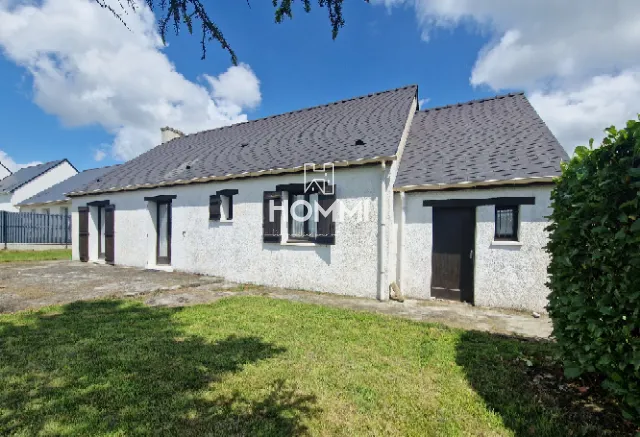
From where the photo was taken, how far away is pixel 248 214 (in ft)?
31.2

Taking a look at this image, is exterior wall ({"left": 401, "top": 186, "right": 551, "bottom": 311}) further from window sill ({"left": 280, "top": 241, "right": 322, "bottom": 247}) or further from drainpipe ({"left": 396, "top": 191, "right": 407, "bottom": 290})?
window sill ({"left": 280, "top": 241, "right": 322, "bottom": 247})

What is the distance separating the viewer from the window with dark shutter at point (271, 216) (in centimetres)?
894

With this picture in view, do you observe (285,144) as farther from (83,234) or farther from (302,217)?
(83,234)

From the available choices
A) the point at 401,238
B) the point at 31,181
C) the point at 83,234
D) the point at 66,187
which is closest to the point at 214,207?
the point at 401,238

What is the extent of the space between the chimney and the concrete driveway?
10.0 metres

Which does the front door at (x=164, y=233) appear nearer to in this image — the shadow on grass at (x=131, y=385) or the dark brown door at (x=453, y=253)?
the shadow on grass at (x=131, y=385)

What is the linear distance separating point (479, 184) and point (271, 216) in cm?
537

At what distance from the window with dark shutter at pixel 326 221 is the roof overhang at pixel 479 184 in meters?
1.71

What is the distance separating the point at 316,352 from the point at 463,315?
3.64m

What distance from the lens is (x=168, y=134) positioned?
18172 mm

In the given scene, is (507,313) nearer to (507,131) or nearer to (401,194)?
(401,194)

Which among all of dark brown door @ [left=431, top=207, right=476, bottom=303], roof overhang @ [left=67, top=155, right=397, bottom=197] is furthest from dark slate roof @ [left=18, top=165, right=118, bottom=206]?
dark brown door @ [left=431, top=207, right=476, bottom=303]

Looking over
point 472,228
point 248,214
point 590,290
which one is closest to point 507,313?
point 472,228

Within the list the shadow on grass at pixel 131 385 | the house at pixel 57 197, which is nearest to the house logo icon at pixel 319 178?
the shadow on grass at pixel 131 385
